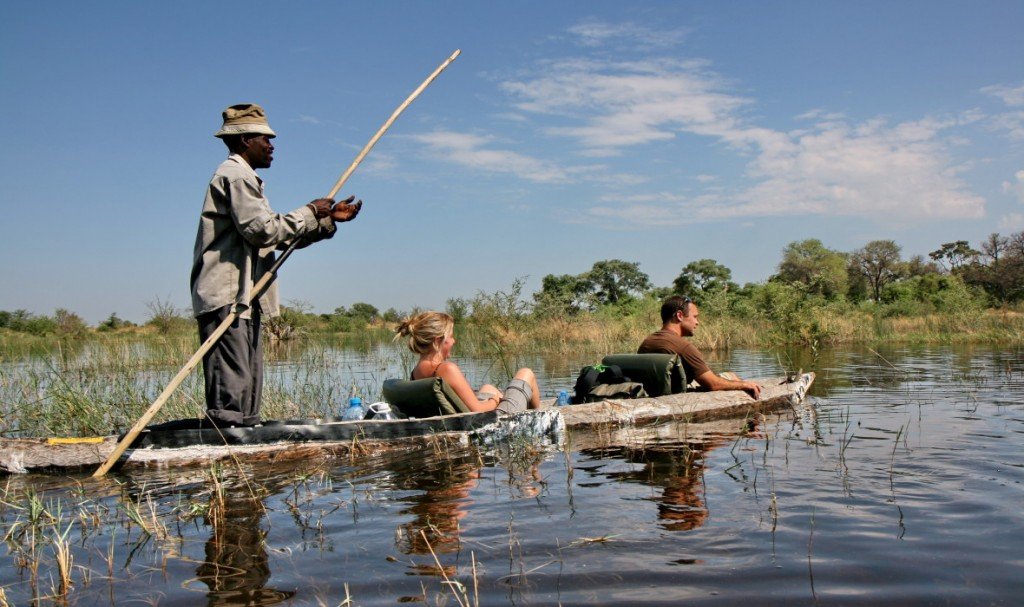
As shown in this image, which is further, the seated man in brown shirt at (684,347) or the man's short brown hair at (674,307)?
the man's short brown hair at (674,307)

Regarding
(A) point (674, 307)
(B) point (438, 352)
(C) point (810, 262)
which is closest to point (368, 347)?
(A) point (674, 307)

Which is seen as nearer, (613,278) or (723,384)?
(723,384)

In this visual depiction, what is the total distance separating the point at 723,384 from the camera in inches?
306

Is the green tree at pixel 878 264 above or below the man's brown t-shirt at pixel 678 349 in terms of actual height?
above

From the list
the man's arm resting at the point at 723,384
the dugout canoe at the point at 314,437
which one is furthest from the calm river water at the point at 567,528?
the man's arm resting at the point at 723,384

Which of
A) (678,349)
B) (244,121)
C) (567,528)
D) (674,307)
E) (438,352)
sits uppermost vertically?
(244,121)

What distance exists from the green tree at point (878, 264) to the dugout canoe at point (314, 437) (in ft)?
177

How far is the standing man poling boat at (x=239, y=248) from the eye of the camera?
5074 millimetres

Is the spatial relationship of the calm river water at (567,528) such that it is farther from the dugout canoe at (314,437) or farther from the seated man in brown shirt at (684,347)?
the seated man in brown shirt at (684,347)

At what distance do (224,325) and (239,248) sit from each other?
623 millimetres

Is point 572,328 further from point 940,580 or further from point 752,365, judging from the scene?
point 940,580

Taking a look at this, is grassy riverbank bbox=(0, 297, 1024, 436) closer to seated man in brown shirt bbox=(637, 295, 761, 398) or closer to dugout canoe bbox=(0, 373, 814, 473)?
dugout canoe bbox=(0, 373, 814, 473)

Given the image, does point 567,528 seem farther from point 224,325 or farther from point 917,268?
point 917,268

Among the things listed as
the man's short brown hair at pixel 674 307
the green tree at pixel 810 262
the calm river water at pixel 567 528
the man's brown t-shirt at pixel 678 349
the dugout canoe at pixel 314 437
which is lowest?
the calm river water at pixel 567 528
